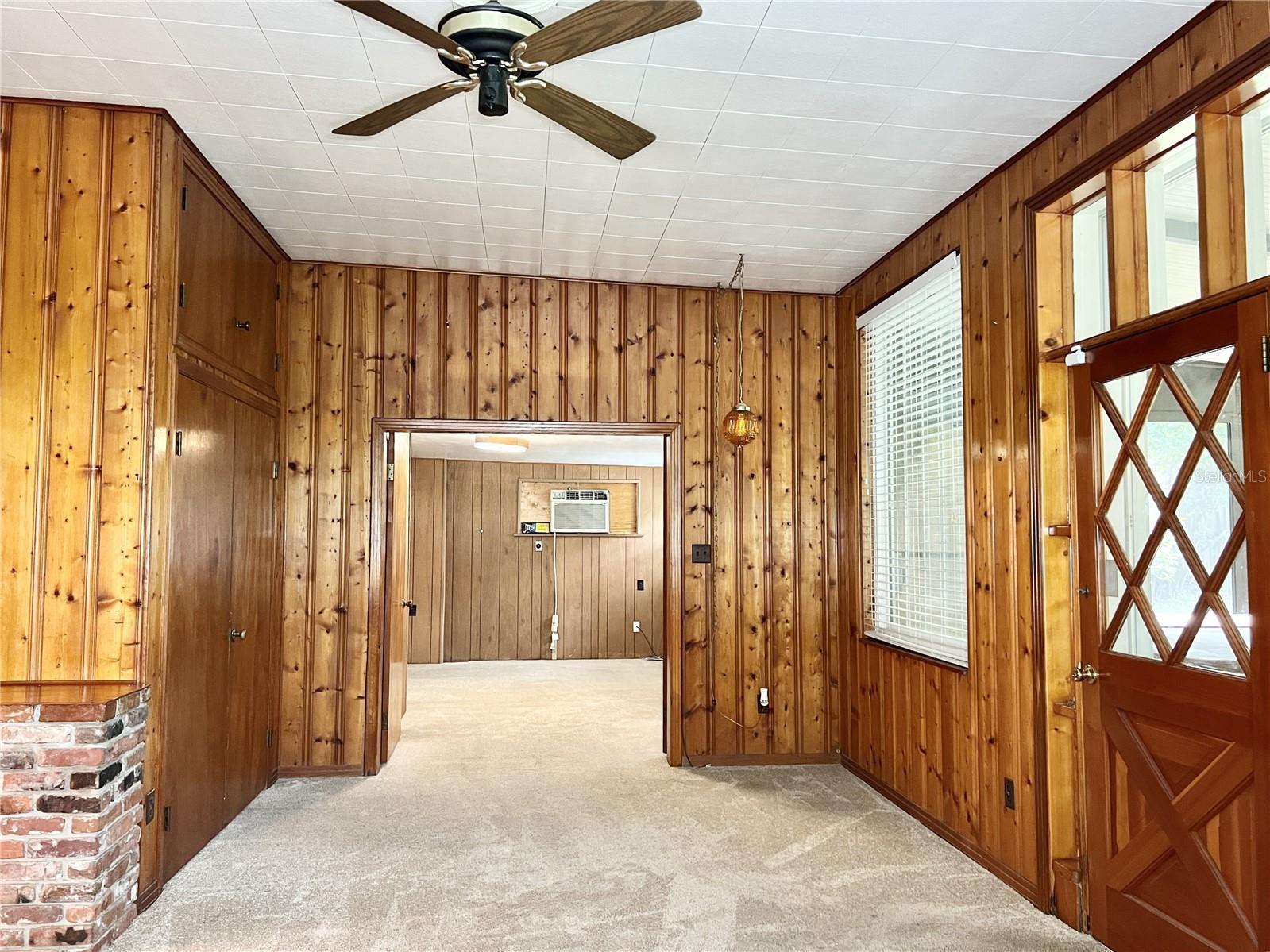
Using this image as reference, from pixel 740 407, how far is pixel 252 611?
266cm

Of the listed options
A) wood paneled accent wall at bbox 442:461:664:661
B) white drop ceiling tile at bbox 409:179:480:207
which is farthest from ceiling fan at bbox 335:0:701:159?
wood paneled accent wall at bbox 442:461:664:661

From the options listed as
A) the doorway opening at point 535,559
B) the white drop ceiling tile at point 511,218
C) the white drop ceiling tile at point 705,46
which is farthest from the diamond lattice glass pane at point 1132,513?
the doorway opening at point 535,559

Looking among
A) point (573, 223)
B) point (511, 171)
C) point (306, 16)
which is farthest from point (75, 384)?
point (573, 223)

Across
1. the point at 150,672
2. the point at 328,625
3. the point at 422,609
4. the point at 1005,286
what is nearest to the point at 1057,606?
the point at 1005,286

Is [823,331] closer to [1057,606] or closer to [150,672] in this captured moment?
[1057,606]

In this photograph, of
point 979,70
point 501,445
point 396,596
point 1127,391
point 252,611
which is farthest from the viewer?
point 501,445

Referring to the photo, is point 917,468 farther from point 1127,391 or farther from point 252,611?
point 252,611

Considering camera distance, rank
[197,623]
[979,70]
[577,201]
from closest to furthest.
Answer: [979,70] < [197,623] < [577,201]

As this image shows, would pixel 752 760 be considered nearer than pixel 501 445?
Yes

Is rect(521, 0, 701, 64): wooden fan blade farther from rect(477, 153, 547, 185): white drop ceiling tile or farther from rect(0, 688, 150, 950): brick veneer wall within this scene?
rect(0, 688, 150, 950): brick veneer wall

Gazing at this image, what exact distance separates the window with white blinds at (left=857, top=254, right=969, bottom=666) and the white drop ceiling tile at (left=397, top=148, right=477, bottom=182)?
82.3 inches

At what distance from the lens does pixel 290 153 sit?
10.6ft

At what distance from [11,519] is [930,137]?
3446 mm

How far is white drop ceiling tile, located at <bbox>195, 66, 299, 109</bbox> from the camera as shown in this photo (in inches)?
106
